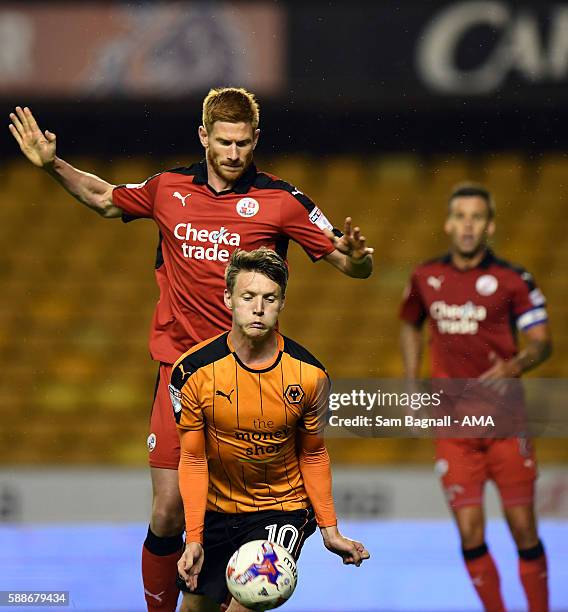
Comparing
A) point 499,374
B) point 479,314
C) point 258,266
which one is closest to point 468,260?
point 479,314

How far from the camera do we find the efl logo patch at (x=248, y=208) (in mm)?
4992

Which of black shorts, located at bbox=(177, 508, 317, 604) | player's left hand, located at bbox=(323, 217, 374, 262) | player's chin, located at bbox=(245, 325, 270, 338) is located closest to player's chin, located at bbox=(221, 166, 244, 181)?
player's left hand, located at bbox=(323, 217, 374, 262)

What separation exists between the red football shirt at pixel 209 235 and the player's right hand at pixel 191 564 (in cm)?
85

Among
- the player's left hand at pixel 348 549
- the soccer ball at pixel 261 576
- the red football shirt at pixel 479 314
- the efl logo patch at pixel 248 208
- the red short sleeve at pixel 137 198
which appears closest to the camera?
the soccer ball at pixel 261 576

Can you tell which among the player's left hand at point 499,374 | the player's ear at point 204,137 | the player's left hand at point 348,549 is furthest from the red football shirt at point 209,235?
the player's left hand at point 499,374

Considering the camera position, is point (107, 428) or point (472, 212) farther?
point (107, 428)

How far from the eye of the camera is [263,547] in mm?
4453

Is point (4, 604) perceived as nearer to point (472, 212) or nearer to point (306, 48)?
point (472, 212)

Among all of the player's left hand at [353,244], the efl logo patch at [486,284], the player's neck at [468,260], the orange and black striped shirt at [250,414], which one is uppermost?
the player's neck at [468,260]

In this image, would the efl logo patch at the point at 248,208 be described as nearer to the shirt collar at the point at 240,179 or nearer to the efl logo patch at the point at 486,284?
the shirt collar at the point at 240,179

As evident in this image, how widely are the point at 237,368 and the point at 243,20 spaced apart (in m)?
6.12

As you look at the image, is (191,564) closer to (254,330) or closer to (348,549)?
(348,549)

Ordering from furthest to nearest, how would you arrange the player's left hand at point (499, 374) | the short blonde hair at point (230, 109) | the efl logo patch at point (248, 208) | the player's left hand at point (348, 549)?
the player's left hand at point (499, 374), the efl logo patch at point (248, 208), the short blonde hair at point (230, 109), the player's left hand at point (348, 549)

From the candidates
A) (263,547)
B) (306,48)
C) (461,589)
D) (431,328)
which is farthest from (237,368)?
(306,48)
